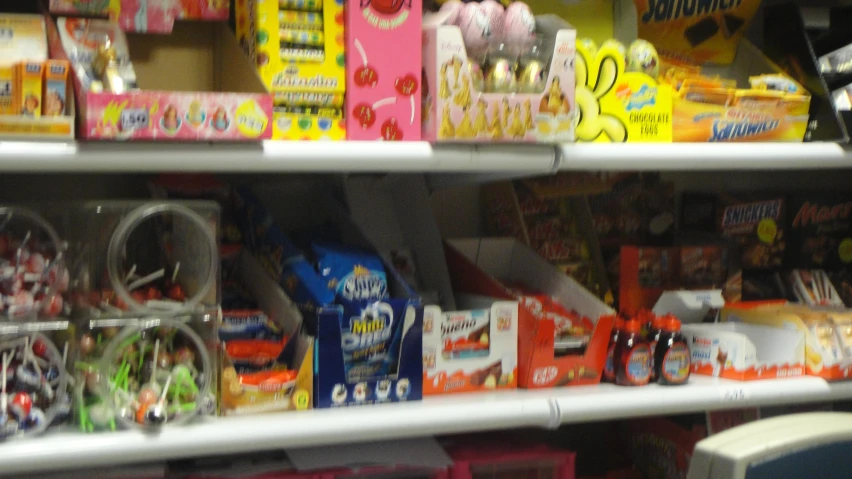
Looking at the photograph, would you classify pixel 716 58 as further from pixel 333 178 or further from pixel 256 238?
pixel 256 238

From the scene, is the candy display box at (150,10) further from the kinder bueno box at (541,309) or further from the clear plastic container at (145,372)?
the kinder bueno box at (541,309)

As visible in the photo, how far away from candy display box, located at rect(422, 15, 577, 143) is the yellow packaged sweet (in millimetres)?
477

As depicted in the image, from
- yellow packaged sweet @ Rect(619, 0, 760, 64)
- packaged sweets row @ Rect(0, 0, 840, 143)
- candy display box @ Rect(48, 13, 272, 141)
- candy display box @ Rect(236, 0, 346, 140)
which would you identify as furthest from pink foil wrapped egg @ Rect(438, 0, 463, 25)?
yellow packaged sweet @ Rect(619, 0, 760, 64)

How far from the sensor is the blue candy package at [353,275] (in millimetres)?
1191

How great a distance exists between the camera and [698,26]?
5.19 ft

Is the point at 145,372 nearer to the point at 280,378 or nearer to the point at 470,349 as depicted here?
the point at 280,378

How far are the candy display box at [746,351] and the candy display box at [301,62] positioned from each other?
69 cm

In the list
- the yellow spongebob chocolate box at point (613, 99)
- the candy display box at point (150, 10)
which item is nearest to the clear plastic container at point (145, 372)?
the candy display box at point (150, 10)

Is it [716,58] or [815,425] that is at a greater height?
[716,58]

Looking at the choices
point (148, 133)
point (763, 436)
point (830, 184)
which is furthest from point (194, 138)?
point (830, 184)

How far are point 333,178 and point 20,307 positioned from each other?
585mm

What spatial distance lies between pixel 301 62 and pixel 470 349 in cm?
47

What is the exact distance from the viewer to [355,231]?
1.34 metres

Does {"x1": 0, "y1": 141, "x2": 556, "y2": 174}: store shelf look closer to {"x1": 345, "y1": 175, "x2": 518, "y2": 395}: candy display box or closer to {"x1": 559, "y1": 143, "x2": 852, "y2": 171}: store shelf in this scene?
{"x1": 559, "y1": 143, "x2": 852, "y2": 171}: store shelf
